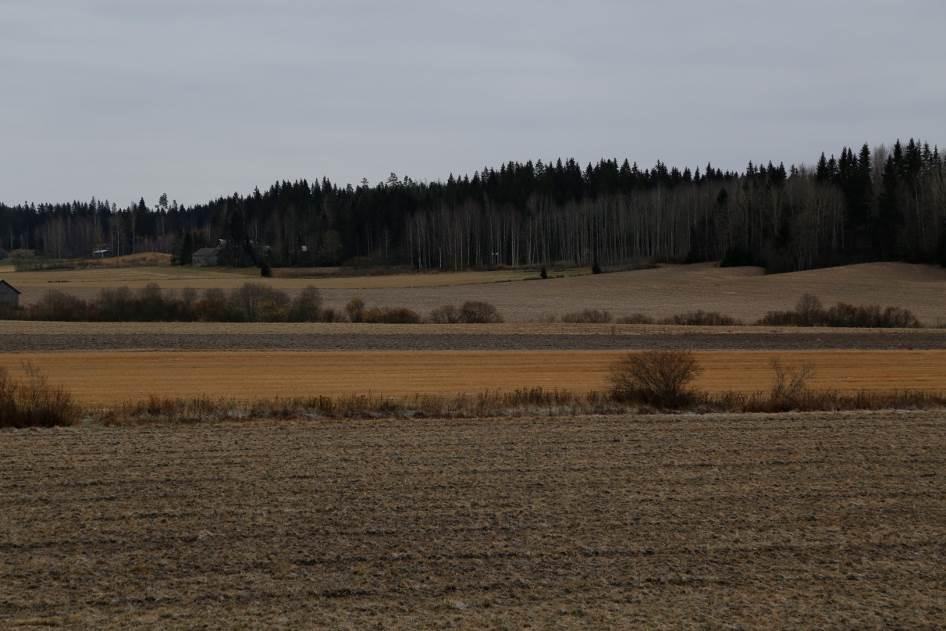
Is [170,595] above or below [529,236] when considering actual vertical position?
below

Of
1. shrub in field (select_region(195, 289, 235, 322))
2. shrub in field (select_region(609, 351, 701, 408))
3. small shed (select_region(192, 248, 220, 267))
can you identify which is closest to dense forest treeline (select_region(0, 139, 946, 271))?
small shed (select_region(192, 248, 220, 267))

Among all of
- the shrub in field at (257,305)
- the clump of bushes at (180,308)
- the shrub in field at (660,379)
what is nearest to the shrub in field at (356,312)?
the clump of bushes at (180,308)

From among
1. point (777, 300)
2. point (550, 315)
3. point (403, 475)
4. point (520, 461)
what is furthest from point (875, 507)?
point (777, 300)

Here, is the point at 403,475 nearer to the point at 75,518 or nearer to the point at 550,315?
the point at 75,518

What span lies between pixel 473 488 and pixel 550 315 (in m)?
47.1

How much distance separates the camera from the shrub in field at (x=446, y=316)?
181ft

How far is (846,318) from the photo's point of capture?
55031 mm

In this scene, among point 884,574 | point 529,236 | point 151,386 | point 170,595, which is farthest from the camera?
point 529,236

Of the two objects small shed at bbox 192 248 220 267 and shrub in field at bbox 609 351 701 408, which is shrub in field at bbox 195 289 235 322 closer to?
shrub in field at bbox 609 351 701 408

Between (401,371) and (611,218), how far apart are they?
309ft

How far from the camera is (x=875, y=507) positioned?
41.8ft

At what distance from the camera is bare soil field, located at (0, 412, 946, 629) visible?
356 inches

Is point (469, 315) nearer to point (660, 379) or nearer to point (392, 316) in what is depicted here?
point (392, 316)

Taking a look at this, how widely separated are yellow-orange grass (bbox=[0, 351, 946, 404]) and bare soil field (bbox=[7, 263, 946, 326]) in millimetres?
22076
